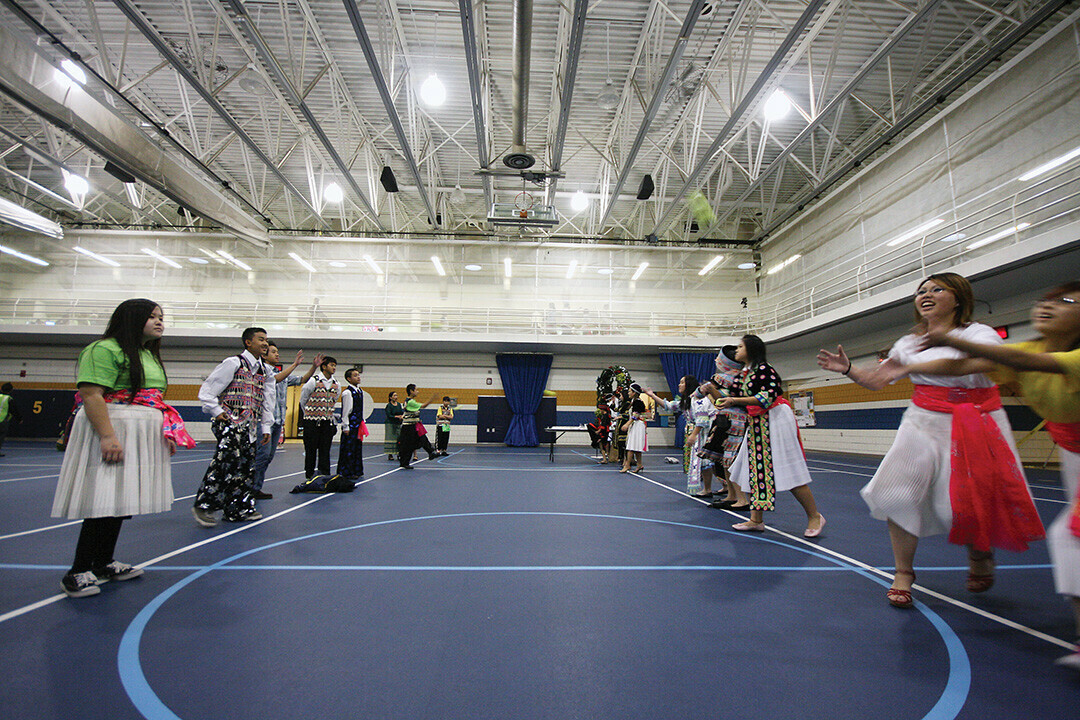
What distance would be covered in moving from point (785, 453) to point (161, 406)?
3.77 m

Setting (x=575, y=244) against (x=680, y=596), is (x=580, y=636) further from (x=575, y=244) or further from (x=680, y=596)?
(x=575, y=244)

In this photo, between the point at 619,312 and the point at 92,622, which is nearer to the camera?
the point at 92,622

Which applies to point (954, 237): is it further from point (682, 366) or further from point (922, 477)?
point (922, 477)

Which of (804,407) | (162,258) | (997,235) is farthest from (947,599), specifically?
(162,258)

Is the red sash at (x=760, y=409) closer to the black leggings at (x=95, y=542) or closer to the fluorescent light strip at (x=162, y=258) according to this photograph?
the black leggings at (x=95, y=542)

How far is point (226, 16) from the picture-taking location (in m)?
8.38

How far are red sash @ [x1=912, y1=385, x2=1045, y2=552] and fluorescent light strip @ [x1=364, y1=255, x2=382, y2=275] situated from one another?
1629 cm

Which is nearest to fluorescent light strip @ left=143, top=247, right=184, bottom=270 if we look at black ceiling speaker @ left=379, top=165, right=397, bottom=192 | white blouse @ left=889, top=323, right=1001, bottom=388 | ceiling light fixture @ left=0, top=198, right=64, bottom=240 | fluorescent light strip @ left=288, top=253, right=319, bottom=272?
ceiling light fixture @ left=0, top=198, right=64, bottom=240

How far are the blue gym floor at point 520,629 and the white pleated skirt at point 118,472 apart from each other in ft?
1.29

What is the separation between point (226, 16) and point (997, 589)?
12.4 metres

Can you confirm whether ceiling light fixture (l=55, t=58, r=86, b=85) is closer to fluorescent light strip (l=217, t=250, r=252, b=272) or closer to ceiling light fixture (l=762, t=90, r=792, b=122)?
fluorescent light strip (l=217, t=250, r=252, b=272)

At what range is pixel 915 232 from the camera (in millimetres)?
10172

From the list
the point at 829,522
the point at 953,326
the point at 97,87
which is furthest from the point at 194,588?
the point at 97,87

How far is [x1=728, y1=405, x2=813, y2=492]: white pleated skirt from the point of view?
3189mm
